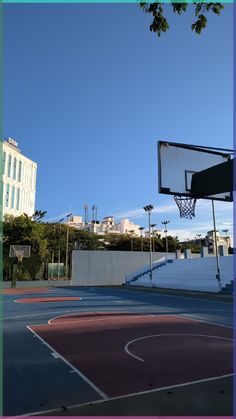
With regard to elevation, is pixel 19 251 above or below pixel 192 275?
above

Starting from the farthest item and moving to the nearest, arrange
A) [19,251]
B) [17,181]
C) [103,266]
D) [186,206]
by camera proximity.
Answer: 1. [17,181]
2. [103,266]
3. [19,251]
4. [186,206]

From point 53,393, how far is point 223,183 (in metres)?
4.47

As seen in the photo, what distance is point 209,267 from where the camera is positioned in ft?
123

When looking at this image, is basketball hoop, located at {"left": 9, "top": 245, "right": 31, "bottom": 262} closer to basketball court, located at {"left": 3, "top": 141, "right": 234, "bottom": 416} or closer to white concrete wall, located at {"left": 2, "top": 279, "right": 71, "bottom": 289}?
white concrete wall, located at {"left": 2, "top": 279, "right": 71, "bottom": 289}

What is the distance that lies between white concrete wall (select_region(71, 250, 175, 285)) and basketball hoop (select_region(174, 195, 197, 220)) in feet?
128

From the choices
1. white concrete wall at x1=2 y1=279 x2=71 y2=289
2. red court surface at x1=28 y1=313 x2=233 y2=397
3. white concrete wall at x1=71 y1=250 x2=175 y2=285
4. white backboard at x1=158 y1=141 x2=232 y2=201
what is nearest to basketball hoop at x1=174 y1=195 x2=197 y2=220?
white backboard at x1=158 y1=141 x2=232 y2=201

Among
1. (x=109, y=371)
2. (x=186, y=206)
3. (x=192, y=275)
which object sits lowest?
(x=109, y=371)

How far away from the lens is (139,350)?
9.72 metres

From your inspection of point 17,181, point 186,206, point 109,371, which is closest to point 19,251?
point 17,181

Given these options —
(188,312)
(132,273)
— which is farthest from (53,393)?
(132,273)

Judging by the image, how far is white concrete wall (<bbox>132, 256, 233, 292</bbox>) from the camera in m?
33.2

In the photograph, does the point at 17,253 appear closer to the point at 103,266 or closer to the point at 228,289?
the point at 103,266

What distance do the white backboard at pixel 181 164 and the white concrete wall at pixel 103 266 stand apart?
40.2 m

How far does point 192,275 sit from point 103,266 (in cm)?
1498
